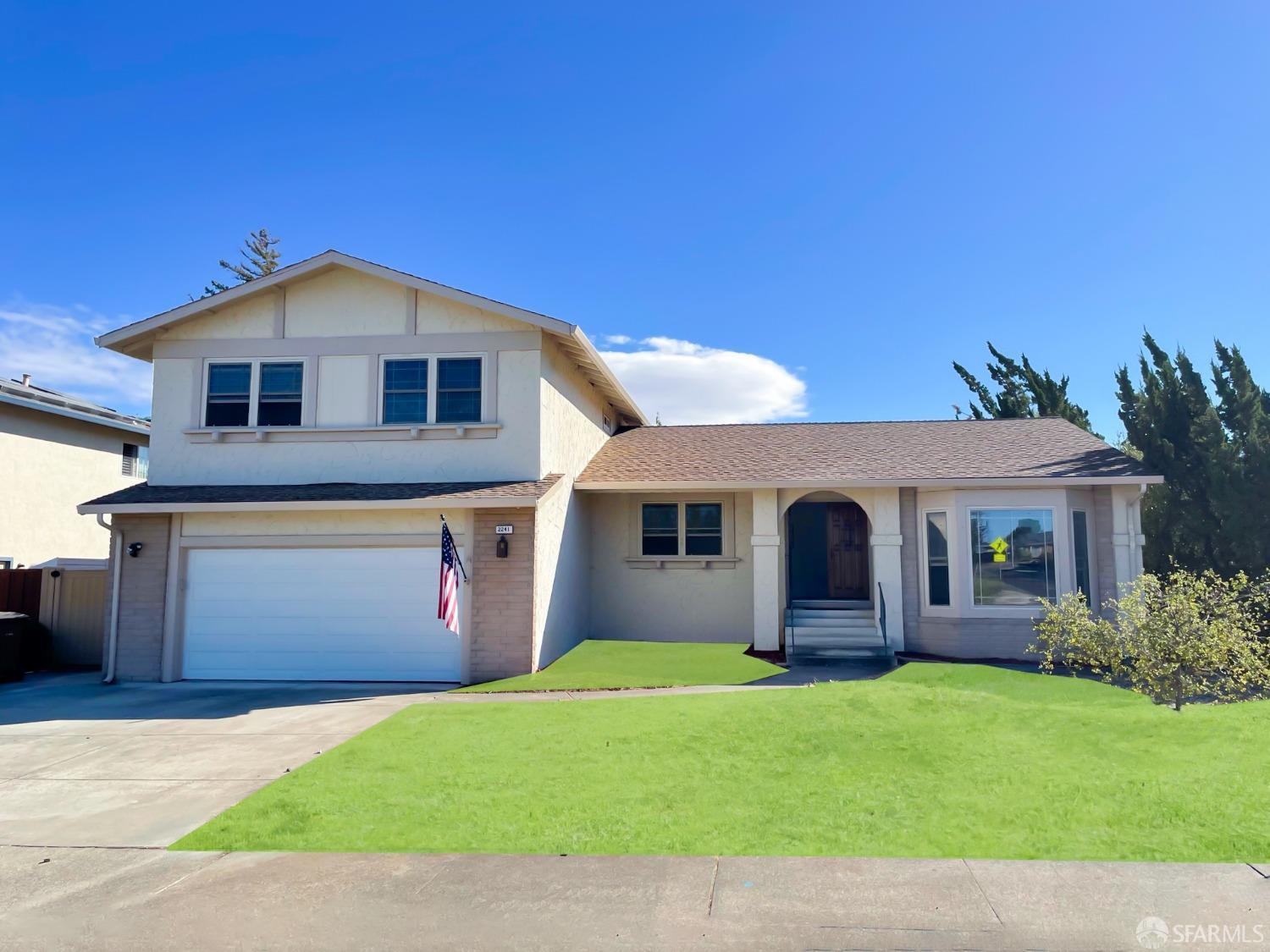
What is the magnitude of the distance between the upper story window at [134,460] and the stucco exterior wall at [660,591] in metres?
13.1

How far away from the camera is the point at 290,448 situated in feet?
44.9

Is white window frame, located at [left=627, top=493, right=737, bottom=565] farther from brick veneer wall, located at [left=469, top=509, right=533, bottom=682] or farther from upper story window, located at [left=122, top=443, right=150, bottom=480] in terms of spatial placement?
upper story window, located at [left=122, top=443, right=150, bottom=480]

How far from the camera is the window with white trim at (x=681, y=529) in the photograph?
16.4 m

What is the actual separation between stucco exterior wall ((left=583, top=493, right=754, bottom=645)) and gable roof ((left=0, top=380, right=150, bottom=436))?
12.6m

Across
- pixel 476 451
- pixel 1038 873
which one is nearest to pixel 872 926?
pixel 1038 873

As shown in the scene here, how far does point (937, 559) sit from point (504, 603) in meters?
7.72

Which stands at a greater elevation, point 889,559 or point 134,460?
point 134,460

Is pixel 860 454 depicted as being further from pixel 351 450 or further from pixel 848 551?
pixel 351 450

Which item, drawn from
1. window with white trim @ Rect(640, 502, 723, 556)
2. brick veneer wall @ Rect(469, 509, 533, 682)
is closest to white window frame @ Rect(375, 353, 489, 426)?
brick veneer wall @ Rect(469, 509, 533, 682)

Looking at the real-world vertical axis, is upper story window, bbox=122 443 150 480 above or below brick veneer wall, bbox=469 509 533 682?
above

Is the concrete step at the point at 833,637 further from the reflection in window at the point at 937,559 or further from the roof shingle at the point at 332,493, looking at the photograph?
the roof shingle at the point at 332,493

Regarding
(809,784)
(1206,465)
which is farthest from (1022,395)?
(809,784)

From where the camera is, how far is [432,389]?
1349cm

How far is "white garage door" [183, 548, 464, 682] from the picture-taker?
42.1ft
